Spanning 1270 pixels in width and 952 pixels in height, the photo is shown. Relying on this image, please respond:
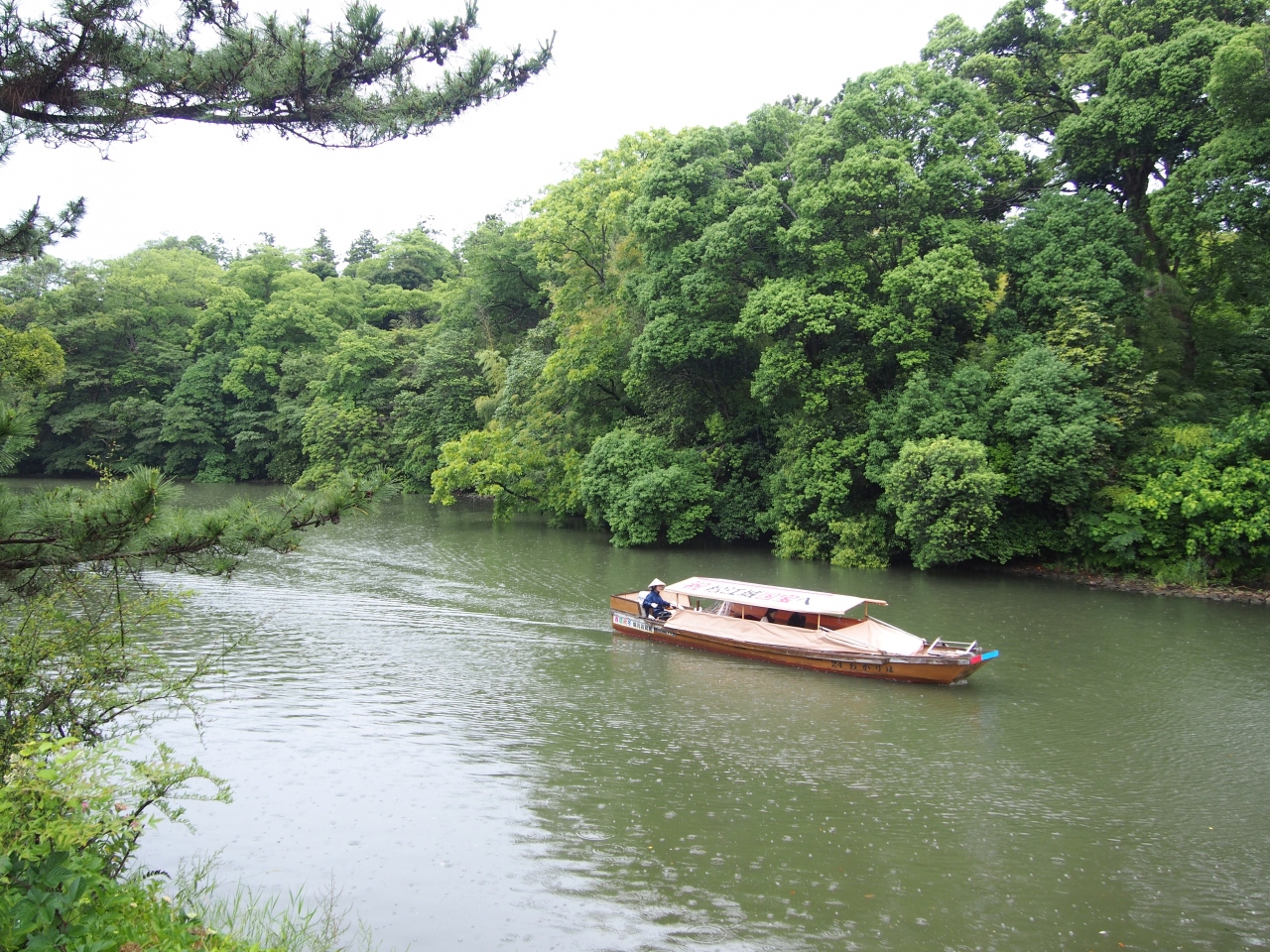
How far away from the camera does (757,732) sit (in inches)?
489

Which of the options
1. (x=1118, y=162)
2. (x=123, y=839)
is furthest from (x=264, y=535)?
(x=1118, y=162)

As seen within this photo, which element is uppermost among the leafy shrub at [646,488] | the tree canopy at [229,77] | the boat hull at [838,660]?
the tree canopy at [229,77]

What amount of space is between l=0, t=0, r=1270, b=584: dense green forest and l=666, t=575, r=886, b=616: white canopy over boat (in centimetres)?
702

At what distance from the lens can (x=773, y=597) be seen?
16.5 metres

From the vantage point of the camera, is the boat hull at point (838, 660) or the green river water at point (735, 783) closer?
the green river water at point (735, 783)

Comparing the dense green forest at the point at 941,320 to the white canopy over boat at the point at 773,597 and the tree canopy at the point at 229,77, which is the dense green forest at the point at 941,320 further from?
the tree canopy at the point at 229,77

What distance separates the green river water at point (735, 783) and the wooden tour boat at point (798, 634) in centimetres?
39

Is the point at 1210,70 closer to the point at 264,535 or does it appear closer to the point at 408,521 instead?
the point at 264,535

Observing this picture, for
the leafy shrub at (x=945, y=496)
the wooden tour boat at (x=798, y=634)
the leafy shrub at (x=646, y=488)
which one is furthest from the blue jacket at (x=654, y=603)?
the leafy shrub at (x=646, y=488)

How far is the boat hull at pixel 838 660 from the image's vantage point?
562 inches

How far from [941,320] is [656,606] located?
1299cm

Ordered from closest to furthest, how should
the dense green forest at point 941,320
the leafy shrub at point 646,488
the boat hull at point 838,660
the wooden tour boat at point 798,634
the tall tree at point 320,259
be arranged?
the boat hull at point 838,660
the wooden tour boat at point 798,634
the dense green forest at point 941,320
the leafy shrub at point 646,488
the tall tree at point 320,259

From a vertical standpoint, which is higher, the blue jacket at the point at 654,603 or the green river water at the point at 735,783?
the blue jacket at the point at 654,603

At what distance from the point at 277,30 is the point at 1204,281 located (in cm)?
2545
